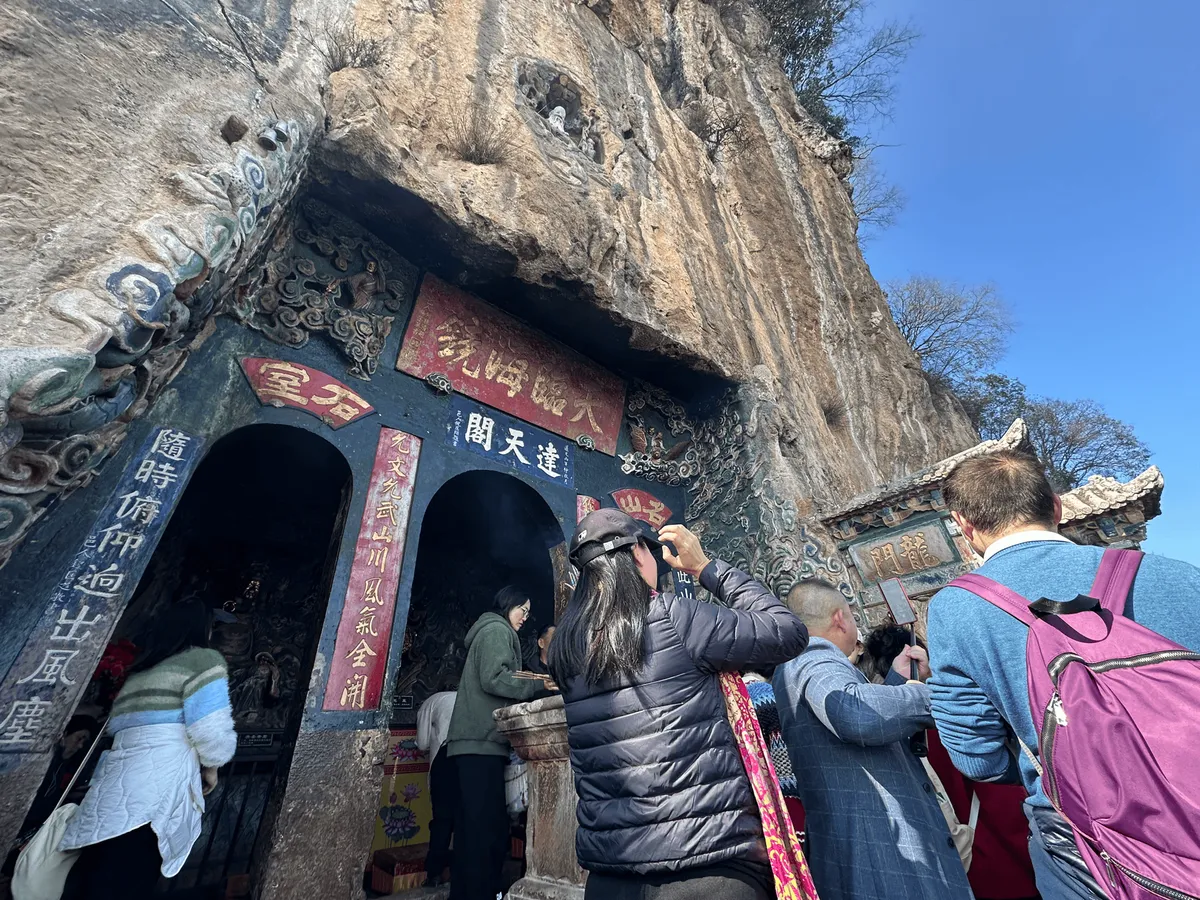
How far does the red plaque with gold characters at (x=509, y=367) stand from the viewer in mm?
5438

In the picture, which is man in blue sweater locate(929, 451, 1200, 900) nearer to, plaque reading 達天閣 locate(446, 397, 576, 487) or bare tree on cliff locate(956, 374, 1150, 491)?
plaque reading 達天閣 locate(446, 397, 576, 487)

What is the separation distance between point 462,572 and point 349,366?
3928 mm

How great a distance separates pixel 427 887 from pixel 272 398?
11.6 feet

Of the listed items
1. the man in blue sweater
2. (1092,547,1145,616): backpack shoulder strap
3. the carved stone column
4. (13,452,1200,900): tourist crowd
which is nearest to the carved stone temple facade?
(13,452,1200,900): tourist crowd

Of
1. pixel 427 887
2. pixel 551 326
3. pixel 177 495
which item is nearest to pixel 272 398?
pixel 177 495

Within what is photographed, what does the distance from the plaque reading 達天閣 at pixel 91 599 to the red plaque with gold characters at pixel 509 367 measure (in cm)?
204

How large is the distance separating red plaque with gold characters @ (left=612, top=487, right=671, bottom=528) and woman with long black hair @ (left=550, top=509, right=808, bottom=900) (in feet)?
14.7

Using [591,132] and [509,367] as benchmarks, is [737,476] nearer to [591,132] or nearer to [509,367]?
[509,367]

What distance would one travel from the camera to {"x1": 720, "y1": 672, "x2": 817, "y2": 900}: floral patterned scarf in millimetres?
1384

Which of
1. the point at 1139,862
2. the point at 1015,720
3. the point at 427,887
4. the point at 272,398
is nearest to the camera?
the point at 1139,862

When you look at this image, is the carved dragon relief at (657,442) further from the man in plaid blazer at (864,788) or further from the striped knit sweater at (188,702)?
the man in plaid blazer at (864,788)

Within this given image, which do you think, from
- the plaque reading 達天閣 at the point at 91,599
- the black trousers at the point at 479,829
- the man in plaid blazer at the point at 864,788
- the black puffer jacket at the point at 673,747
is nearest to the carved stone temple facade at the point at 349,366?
the plaque reading 達天閣 at the point at 91,599

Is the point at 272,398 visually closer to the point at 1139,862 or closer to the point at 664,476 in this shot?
the point at 664,476

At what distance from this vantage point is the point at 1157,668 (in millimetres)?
1053
